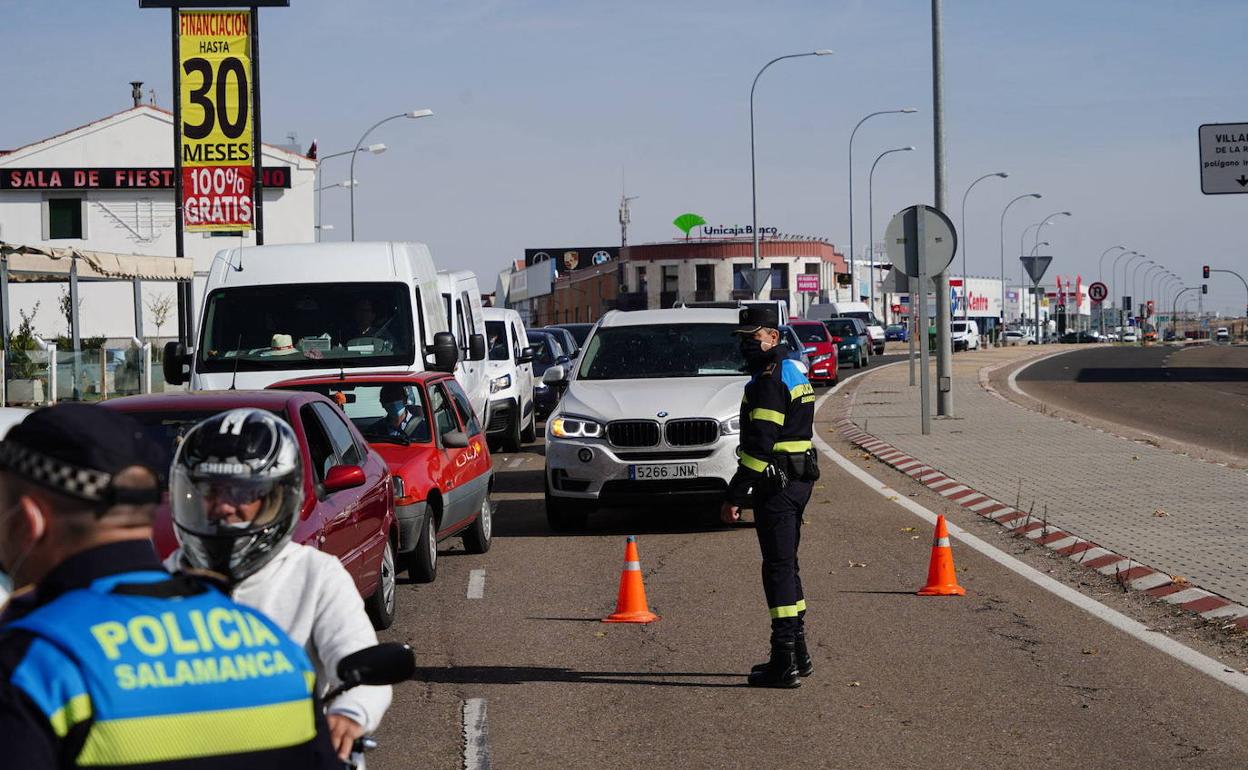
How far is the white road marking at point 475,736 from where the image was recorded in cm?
641

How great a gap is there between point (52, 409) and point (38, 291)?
210 feet

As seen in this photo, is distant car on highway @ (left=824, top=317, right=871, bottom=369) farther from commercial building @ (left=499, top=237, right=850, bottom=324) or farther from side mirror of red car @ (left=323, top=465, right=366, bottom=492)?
commercial building @ (left=499, top=237, right=850, bottom=324)

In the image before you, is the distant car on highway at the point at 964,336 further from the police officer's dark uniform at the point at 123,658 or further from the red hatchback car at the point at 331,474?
the police officer's dark uniform at the point at 123,658

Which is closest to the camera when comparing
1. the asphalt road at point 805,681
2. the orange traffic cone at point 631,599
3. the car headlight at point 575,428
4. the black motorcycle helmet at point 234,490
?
the black motorcycle helmet at point 234,490

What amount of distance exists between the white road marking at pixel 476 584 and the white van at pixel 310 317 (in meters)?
3.61

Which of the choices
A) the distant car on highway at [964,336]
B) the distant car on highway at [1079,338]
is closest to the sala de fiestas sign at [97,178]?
the distant car on highway at [964,336]

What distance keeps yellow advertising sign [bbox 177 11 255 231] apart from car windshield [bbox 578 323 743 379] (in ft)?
41.4

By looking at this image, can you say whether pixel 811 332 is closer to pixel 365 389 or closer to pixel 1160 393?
pixel 1160 393

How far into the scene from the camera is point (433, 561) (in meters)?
11.3

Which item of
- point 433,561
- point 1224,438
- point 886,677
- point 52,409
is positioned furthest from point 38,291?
point 52,409

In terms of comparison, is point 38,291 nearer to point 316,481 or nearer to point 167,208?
point 167,208

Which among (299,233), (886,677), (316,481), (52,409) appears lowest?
(886,677)

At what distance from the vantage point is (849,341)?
54.8 meters

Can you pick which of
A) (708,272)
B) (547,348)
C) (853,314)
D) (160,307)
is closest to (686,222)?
(708,272)
